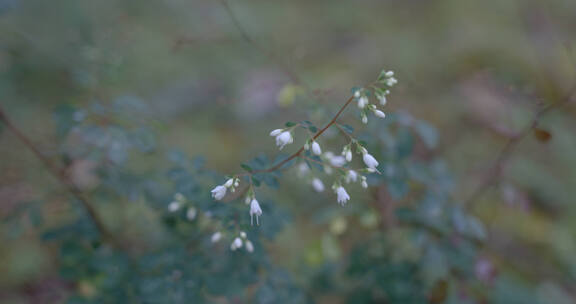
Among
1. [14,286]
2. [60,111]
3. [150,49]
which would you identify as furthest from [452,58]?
[14,286]

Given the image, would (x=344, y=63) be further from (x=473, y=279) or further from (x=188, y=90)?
(x=473, y=279)

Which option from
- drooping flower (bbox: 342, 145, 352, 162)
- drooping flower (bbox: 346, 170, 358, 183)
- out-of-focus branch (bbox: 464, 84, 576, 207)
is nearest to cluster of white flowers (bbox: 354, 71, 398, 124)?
drooping flower (bbox: 342, 145, 352, 162)

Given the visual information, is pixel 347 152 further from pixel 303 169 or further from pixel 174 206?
pixel 174 206

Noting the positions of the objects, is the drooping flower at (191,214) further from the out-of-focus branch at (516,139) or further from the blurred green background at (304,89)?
the out-of-focus branch at (516,139)

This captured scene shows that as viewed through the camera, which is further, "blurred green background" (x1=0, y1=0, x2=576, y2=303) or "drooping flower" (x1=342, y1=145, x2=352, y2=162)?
"blurred green background" (x1=0, y1=0, x2=576, y2=303)

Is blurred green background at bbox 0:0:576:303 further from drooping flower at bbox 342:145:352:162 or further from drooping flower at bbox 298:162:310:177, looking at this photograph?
drooping flower at bbox 342:145:352:162

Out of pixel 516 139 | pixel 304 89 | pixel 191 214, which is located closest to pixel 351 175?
pixel 304 89

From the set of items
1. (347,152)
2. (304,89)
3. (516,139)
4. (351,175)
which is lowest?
(516,139)

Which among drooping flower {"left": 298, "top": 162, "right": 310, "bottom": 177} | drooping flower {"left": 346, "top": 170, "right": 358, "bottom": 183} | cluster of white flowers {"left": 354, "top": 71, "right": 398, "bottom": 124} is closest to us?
cluster of white flowers {"left": 354, "top": 71, "right": 398, "bottom": 124}
